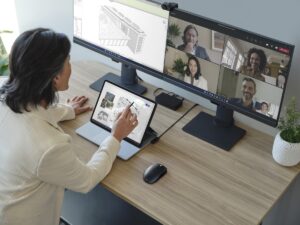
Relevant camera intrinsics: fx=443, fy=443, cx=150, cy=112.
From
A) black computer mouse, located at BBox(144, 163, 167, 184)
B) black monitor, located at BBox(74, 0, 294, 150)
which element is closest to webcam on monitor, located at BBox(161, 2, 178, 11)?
black monitor, located at BBox(74, 0, 294, 150)

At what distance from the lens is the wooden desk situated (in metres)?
1.42

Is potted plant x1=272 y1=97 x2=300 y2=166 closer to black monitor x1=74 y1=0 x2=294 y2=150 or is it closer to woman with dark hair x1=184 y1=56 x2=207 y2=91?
black monitor x1=74 y1=0 x2=294 y2=150

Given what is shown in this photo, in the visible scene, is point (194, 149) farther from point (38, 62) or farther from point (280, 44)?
point (38, 62)

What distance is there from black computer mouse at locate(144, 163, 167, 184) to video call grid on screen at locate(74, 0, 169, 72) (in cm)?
45

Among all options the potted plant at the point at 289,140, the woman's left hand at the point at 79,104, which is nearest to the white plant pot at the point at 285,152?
the potted plant at the point at 289,140

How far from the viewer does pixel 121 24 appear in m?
1.84

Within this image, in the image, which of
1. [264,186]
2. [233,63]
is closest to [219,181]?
[264,186]

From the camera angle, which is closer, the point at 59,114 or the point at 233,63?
the point at 233,63

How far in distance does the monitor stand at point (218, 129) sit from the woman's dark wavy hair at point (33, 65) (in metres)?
0.64

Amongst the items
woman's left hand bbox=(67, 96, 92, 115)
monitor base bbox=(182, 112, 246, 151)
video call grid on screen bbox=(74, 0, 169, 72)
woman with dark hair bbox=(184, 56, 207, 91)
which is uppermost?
video call grid on screen bbox=(74, 0, 169, 72)

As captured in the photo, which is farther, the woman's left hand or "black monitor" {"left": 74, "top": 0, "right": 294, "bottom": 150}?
the woman's left hand

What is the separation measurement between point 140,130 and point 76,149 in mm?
250

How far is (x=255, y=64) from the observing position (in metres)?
1.53

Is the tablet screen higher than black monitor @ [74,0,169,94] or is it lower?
lower
